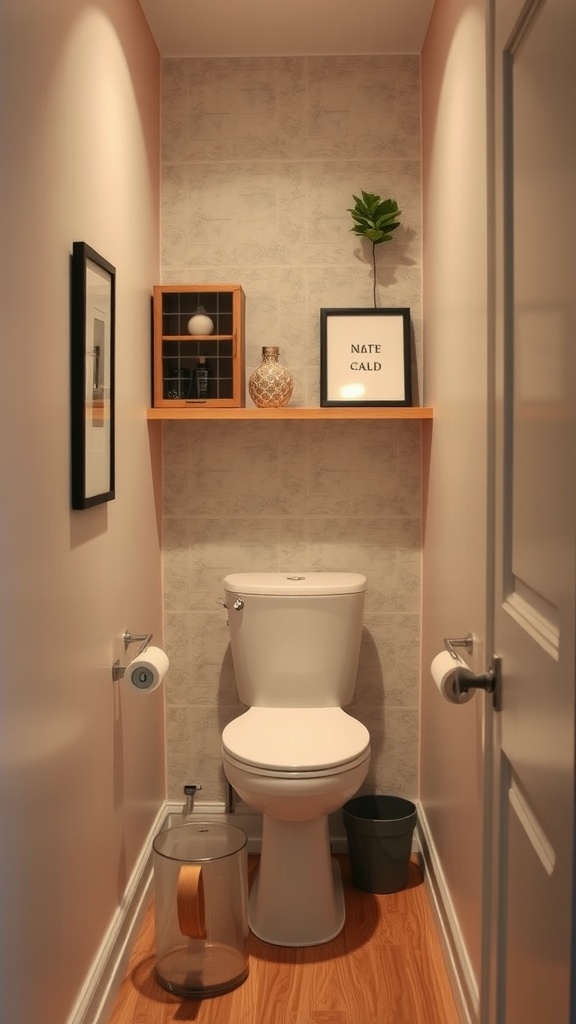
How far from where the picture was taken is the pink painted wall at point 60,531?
1517 mm

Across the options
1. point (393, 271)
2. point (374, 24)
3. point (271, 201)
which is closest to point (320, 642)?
point (393, 271)

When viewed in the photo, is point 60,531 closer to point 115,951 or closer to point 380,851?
point 115,951

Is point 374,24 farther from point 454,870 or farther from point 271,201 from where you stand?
point 454,870

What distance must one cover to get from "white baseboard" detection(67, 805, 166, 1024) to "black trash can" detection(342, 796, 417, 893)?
602 millimetres

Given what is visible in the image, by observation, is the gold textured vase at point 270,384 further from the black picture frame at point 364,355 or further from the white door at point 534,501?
the white door at point 534,501

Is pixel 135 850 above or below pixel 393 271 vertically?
below

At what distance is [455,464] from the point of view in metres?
2.28

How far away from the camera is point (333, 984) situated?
2.32 meters

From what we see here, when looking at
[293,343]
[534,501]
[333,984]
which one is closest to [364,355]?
[293,343]

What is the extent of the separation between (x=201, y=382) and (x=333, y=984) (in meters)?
1.68

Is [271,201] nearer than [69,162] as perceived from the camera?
No

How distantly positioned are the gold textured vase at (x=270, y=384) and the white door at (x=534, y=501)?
159 centimetres

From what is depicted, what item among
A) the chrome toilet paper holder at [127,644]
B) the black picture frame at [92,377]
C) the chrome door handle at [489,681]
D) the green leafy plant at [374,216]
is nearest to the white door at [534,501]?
the chrome door handle at [489,681]

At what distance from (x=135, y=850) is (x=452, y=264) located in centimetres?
174
